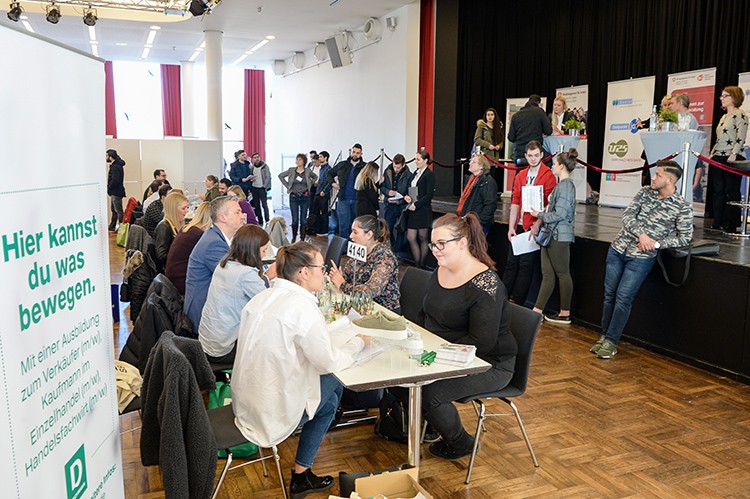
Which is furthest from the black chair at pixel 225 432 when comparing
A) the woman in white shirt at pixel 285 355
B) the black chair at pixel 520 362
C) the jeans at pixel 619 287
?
the jeans at pixel 619 287

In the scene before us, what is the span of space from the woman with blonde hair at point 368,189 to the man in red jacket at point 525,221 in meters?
2.97

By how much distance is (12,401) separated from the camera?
125 centimetres

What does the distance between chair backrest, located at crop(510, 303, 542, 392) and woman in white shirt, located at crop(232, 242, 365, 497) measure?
2.88 ft

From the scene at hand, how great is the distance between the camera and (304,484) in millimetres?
2996

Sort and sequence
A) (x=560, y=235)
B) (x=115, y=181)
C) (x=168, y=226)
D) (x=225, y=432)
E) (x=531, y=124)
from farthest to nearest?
1. (x=115, y=181)
2. (x=531, y=124)
3. (x=560, y=235)
4. (x=168, y=226)
5. (x=225, y=432)

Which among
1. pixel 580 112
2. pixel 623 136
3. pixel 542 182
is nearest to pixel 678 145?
pixel 542 182

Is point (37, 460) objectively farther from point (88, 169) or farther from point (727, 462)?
point (727, 462)

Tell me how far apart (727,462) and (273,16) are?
38.1 feet

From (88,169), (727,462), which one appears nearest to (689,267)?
(727,462)

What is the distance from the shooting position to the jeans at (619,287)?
5055mm

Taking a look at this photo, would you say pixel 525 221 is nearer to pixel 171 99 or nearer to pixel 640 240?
pixel 640 240

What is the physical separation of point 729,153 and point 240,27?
10318mm

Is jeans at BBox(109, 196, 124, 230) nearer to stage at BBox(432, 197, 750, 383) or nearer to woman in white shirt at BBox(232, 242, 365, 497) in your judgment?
stage at BBox(432, 197, 750, 383)

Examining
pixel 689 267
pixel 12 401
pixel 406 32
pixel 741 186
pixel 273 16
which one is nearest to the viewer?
pixel 12 401
